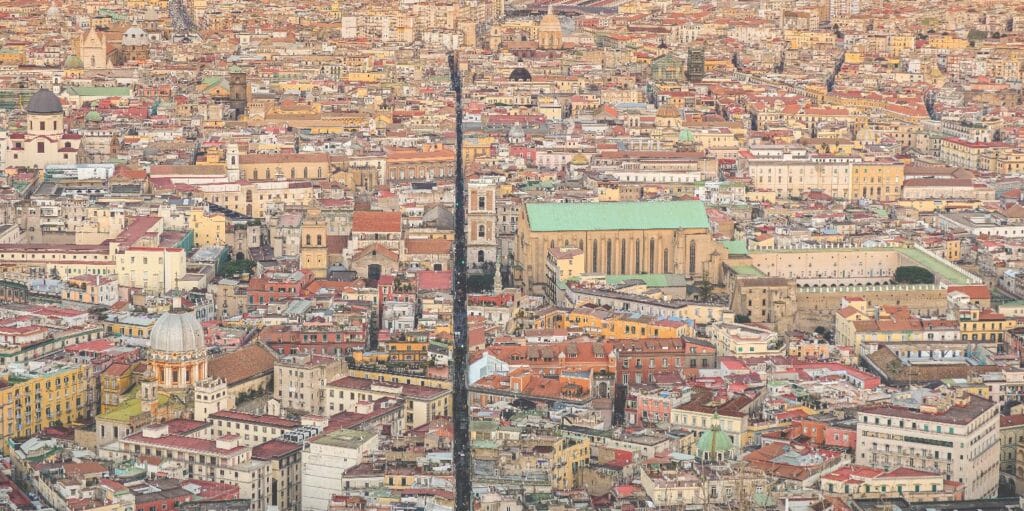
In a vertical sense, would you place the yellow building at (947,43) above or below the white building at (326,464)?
above

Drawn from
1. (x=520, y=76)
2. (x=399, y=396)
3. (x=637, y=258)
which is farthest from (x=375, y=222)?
(x=520, y=76)

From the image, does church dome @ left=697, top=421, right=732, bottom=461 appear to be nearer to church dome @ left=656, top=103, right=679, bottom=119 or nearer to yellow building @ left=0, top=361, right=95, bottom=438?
yellow building @ left=0, top=361, right=95, bottom=438

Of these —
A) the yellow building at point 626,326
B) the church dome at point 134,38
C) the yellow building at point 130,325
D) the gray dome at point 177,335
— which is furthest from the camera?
the church dome at point 134,38

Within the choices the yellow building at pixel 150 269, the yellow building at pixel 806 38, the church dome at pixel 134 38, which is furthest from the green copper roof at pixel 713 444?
the yellow building at pixel 806 38

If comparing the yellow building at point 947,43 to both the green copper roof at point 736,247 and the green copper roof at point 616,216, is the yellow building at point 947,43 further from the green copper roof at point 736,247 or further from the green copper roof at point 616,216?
the green copper roof at point 616,216

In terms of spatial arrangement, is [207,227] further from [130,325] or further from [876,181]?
[876,181]

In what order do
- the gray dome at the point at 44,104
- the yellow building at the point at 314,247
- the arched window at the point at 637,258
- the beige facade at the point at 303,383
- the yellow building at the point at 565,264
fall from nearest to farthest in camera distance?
the beige facade at the point at 303,383
the yellow building at the point at 565,264
the yellow building at the point at 314,247
the arched window at the point at 637,258
the gray dome at the point at 44,104

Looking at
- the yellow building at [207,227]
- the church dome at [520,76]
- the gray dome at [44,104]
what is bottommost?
the yellow building at [207,227]
